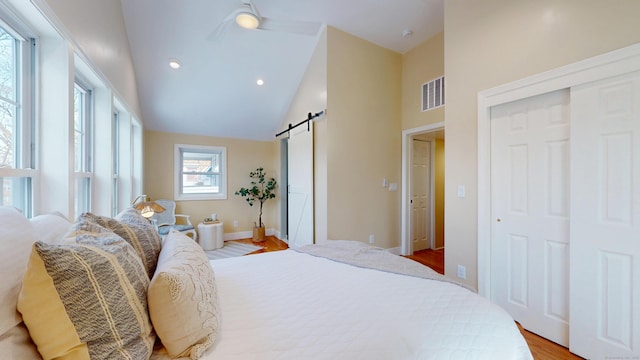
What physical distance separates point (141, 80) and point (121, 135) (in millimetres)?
1176

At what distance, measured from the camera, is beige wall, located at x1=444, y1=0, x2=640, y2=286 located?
65.4 inches

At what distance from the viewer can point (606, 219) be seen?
65.2 inches

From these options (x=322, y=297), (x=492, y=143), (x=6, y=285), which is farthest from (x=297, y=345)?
(x=492, y=143)

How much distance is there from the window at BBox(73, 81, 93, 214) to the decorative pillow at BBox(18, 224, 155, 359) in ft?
5.52

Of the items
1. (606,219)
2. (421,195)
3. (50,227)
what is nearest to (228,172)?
(421,195)

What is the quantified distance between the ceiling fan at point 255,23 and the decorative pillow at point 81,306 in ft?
8.91

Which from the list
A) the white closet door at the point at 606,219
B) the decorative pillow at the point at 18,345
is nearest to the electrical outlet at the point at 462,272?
the white closet door at the point at 606,219

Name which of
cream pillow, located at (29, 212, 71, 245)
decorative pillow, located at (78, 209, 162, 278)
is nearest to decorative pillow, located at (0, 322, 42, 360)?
cream pillow, located at (29, 212, 71, 245)

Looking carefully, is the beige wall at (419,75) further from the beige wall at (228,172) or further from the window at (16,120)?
the window at (16,120)

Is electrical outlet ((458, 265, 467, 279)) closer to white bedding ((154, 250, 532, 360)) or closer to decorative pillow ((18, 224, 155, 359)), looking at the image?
white bedding ((154, 250, 532, 360))

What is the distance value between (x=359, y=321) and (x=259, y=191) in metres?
4.59

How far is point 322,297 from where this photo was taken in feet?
3.89

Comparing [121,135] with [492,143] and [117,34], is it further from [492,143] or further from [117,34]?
[492,143]

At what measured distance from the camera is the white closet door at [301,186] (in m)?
3.68
